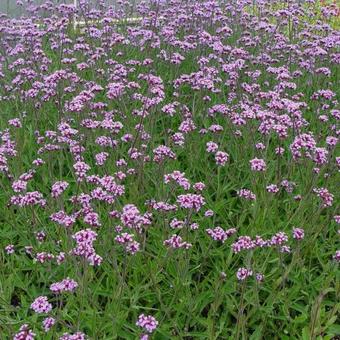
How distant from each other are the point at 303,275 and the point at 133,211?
1.35m

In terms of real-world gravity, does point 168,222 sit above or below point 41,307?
below

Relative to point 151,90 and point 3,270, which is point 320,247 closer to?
point 151,90

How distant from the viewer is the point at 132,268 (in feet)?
11.7

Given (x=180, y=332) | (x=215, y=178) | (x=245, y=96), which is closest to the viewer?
(x=180, y=332)

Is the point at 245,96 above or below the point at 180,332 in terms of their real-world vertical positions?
above

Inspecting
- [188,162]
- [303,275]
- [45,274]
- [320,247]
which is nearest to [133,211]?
[45,274]

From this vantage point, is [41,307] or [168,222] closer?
[41,307]

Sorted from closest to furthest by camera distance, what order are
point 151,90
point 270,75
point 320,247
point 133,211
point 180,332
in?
point 133,211
point 180,332
point 320,247
point 151,90
point 270,75

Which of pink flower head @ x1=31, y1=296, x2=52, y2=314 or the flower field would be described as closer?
pink flower head @ x1=31, y1=296, x2=52, y2=314

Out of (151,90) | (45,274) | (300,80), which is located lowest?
(45,274)

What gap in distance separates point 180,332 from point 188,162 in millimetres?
1905

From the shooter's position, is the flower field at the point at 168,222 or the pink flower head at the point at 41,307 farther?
the flower field at the point at 168,222

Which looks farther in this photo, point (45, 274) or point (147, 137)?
point (147, 137)

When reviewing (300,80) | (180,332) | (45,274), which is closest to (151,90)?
(45,274)
